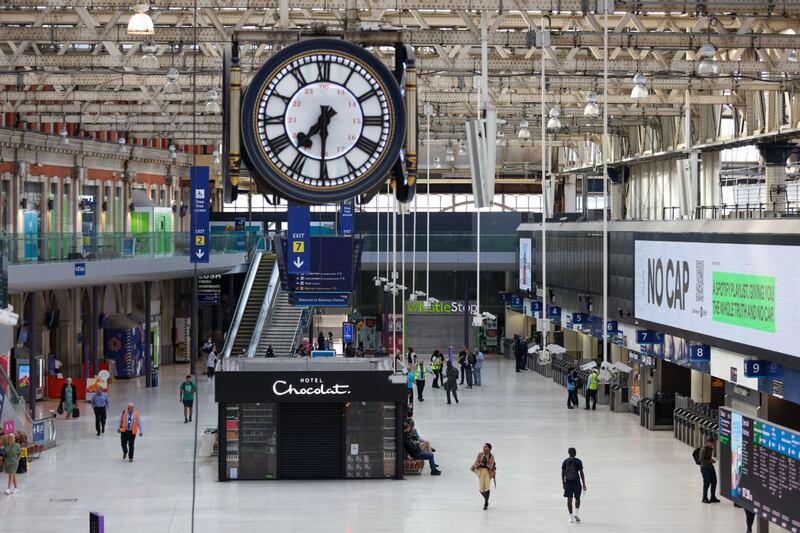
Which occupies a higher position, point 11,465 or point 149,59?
point 149,59

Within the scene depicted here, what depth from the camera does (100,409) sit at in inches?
1176

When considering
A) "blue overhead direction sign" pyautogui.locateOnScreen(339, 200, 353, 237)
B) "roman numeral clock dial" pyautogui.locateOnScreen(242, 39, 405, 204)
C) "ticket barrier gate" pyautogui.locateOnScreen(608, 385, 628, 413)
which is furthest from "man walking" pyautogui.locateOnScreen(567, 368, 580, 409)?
"roman numeral clock dial" pyautogui.locateOnScreen(242, 39, 405, 204)

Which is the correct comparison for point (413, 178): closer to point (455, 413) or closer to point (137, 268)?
point (455, 413)

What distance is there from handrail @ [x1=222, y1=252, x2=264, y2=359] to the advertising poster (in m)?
8.61

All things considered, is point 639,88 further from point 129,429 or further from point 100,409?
point 100,409

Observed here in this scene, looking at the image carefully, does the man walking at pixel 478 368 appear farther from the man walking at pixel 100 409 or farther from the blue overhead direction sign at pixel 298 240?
the man walking at pixel 100 409

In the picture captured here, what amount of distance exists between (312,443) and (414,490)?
2160 millimetres

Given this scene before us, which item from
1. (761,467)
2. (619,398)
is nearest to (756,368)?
(761,467)

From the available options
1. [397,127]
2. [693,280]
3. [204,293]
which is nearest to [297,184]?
[397,127]

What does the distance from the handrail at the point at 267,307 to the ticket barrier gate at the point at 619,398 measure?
9.34m

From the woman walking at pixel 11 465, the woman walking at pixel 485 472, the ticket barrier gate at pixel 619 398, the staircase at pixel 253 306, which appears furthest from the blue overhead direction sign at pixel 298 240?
the ticket barrier gate at pixel 619 398

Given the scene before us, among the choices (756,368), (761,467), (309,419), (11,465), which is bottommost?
(11,465)

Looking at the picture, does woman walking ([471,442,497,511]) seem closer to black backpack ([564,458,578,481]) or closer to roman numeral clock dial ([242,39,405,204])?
black backpack ([564,458,578,481])

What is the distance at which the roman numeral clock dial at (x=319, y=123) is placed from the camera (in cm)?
699
